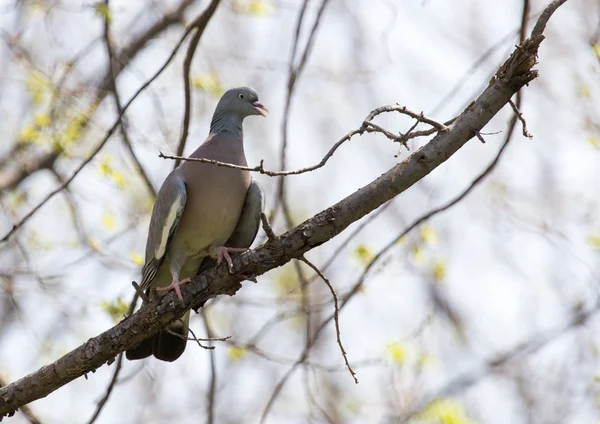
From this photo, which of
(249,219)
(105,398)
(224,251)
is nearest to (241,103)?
(249,219)

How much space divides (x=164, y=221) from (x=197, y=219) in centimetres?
19

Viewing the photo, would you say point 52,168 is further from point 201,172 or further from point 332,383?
point 332,383

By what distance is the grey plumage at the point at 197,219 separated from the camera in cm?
449

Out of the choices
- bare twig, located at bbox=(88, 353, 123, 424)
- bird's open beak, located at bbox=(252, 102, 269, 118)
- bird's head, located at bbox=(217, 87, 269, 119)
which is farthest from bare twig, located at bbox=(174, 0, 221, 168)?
bare twig, located at bbox=(88, 353, 123, 424)

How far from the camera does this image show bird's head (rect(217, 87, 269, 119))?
518 centimetres

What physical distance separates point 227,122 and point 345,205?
6.53ft

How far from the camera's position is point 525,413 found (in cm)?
1009

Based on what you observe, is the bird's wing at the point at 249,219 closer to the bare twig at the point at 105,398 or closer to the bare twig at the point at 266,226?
the bare twig at the point at 105,398

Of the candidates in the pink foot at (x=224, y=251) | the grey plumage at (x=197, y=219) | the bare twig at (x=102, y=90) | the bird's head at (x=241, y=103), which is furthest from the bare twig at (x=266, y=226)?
the bare twig at (x=102, y=90)

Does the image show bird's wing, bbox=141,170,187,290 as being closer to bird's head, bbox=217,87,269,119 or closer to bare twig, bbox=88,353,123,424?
bare twig, bbox=88,353,123,424

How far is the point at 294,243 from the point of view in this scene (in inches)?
131

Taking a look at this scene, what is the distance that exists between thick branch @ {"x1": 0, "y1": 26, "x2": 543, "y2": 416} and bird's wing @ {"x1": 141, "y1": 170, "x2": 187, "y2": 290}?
31.0 inches

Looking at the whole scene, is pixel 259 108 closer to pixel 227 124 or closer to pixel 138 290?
pixel 227 124

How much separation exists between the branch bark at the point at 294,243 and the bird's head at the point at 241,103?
1.71 meters
